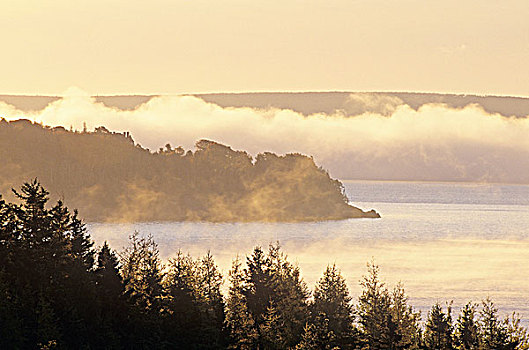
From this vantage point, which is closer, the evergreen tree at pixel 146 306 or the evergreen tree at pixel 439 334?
the evergreen tree at pixel 146 306

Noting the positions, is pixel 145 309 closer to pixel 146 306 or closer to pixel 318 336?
pixel 146 306

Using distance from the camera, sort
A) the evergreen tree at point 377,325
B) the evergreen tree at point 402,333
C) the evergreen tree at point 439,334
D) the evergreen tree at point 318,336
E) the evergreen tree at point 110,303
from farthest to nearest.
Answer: the evergreen tree at point 439,334
the evergreen tree at point 402,333
the evergreen tree at point 377,325
the evergreen tree at point 318,336
the evergreen tree at point 110,303

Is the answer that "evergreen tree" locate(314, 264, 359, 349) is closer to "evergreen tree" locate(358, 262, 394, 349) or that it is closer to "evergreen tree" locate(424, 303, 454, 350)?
"evergreen tree" locate(358, 262, 394, 349)

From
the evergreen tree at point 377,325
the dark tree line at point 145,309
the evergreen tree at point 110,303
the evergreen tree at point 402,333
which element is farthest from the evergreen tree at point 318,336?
the evergreen tree at point 110,303

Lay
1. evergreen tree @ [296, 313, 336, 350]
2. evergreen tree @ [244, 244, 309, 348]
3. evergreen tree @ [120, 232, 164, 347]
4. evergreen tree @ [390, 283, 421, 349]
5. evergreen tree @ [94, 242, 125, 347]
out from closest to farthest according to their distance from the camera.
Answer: evergreen tree @ [94, 242, 125, 347], evergreen tree @ [120, 232, 164, 347], evergreen tree @ [296, 313, 336, 350], evergreen tree @ [390, 283, 421, 349], evergreen tree @ [244, 244, 309, 348]

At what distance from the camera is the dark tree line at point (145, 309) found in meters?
63.8

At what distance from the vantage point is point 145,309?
7300cm

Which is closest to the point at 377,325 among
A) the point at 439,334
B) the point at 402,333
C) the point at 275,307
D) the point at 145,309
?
the point at 402,333

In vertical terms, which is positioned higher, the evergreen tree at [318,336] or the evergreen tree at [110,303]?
the evergreen tree at [110,303]

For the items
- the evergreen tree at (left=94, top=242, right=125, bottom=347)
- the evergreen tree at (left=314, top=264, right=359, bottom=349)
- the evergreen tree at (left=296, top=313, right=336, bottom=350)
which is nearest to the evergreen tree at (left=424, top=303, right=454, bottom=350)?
the evergreen tree at (left=314, top=264, right=359, bottom=349)

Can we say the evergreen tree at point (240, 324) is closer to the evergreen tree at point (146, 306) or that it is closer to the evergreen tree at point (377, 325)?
the evergreen tree at point (146, 306)

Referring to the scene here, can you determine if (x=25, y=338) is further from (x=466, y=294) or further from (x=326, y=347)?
(x=466, y=294)

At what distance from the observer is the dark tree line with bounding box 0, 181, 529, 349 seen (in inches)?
2510

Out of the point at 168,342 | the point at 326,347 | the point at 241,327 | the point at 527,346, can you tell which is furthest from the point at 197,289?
the point at 527,346
